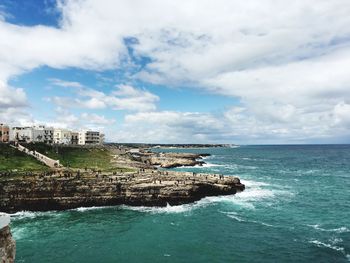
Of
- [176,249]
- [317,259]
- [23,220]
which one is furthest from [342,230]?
[23,220]

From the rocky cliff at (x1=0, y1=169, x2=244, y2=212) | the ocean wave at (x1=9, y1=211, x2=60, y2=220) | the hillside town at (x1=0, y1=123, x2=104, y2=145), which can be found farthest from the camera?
the hillside town at (x1=0, y1=123, x2=104, y2=145)

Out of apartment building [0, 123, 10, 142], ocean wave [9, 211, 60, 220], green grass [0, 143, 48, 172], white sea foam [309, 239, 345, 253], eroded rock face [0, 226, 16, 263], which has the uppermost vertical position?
apartment building [0, 123, 10, 142]

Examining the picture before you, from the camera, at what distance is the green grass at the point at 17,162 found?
65075 millimetres

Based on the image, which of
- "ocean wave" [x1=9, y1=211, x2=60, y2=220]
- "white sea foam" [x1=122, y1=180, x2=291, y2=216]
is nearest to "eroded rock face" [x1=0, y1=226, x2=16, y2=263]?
"white sea foam" [x1=122, y1=180, x2=291, y2=216]

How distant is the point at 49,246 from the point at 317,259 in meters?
28.1

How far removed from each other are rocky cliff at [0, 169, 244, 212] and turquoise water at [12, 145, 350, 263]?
210cm

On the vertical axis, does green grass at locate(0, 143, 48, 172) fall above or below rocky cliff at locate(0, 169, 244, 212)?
above

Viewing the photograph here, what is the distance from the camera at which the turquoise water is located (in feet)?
114

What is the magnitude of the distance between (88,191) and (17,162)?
2539 cm

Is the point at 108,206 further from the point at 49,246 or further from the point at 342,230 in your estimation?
the point at 342,230

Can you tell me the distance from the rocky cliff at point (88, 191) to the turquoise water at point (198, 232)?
6.90 ft

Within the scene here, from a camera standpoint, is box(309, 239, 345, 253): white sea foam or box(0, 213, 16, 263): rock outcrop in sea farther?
box(309, 239, 345, 253): white sea foam

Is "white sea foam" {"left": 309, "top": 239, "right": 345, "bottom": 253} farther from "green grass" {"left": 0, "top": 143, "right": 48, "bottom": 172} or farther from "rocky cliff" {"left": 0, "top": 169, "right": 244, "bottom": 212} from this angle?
"green grass" {"left": 0, "top": 143, "right": 48, "bottom": 172}

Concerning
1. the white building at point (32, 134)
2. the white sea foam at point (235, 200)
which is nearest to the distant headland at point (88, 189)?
the white sea foam at point (235, 200)
